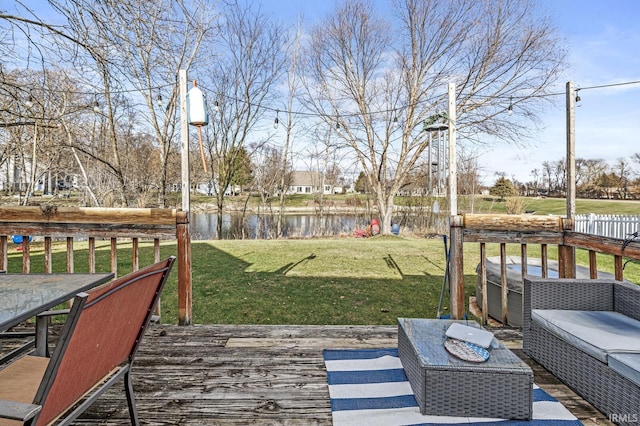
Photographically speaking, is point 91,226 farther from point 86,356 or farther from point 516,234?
point 516,234

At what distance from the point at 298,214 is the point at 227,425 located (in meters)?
18.6

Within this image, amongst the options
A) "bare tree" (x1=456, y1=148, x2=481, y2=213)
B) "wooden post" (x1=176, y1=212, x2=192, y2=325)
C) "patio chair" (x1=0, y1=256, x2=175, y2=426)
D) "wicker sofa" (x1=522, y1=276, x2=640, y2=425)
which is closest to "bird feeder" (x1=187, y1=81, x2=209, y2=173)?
"wooden post" (x1=176, y1=212, x2=192, y2=325)

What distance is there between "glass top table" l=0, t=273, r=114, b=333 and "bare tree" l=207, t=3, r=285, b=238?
11.1 m

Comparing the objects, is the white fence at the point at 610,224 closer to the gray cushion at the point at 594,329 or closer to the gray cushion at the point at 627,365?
the gray cushion at the point at 594,329

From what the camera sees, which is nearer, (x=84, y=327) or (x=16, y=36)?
(x=84, y=327)

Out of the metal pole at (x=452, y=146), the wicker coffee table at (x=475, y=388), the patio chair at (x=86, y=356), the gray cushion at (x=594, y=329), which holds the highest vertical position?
the metal pole at (x=452, y=146)

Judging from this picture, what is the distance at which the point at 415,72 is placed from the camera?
438 inches

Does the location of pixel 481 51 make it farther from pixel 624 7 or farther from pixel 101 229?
pixel 101 229

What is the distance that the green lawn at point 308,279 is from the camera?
3.89m

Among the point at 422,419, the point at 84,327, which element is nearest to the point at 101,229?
the point at 84,327

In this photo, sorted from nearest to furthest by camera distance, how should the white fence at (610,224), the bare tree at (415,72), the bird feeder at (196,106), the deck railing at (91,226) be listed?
the deck railing at (91,226) → the bird feeder at (196,106) → the white fence at (610,224) → the bare tree at (415,72)

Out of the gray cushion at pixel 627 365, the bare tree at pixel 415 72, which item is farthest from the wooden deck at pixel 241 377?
the bare tree at pixel 415 72

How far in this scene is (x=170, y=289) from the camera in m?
4.86

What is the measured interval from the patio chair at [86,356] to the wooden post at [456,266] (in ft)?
6.88
